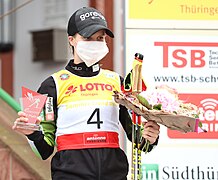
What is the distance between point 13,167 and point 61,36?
5.74 metres

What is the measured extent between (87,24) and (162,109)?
2.17 ft

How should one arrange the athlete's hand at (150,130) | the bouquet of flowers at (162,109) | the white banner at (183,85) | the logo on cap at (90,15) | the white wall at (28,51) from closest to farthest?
the bouquet of flowers at (162,109)
the athlete's hand at (150,130)
the logo on cap at (90,15)
the white banner at (183,85)
the white wall at (28,51)

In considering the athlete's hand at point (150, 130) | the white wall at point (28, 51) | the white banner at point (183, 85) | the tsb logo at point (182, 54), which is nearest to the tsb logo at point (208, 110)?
the white banner at point (183, 85)

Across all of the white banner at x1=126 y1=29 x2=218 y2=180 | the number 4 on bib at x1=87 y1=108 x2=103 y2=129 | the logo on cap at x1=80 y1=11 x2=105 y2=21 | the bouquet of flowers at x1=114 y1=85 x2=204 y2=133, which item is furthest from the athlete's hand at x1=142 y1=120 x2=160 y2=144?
the white banner at x1=126 y1=29 x2=218 y2=180

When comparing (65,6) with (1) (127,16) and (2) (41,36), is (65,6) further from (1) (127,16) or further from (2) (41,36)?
(1) (127,16)

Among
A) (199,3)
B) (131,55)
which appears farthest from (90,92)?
(199,3)

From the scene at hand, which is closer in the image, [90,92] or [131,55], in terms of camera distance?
[90,92]

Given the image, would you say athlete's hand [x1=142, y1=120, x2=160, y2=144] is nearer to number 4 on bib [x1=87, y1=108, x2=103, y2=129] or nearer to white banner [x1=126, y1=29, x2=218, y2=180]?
number 4 on bib [x1=87, y1=108, x2=103, y2=129]

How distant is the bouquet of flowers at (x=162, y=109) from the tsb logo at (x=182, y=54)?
4.52 feet

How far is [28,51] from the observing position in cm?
1181

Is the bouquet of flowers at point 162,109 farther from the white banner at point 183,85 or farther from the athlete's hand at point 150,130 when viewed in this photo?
the white banner at point 183,85

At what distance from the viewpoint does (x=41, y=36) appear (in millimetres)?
11289

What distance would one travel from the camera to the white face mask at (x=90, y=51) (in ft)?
13.0

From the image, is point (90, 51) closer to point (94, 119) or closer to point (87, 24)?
point (87, 24)
